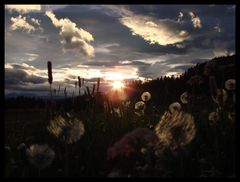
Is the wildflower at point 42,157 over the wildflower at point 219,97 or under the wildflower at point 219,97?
under

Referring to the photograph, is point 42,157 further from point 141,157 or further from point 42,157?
point 141,157

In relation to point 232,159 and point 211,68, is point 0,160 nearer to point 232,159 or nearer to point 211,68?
point 232,159

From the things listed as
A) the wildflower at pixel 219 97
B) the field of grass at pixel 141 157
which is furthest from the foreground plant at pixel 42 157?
the wildflower at pixel 219 97

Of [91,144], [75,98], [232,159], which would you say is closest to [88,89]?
[75,98]

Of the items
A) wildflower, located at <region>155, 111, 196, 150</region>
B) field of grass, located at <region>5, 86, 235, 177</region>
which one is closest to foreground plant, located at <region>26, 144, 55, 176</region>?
field of grass, located at <region>5, 86, 235, 177</region>

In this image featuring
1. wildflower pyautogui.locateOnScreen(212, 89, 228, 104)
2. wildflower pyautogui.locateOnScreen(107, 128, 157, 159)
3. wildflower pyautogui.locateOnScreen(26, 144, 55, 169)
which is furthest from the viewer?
wildflower pyautogui.locateOnScreen(212, 89, 228, 104)

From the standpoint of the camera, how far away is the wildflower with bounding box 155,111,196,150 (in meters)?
4.95

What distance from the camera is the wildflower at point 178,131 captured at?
16.2 ft

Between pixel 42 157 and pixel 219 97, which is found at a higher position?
pixel 219 97

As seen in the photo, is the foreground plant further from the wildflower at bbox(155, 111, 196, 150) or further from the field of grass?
the wildflower at bbox(155, 111, 196, 150)

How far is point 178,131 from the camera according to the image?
16.2 feet

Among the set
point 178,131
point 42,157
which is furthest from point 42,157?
point 178,131

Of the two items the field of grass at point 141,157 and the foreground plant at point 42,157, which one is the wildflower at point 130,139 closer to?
the field of grass at point 141,157
